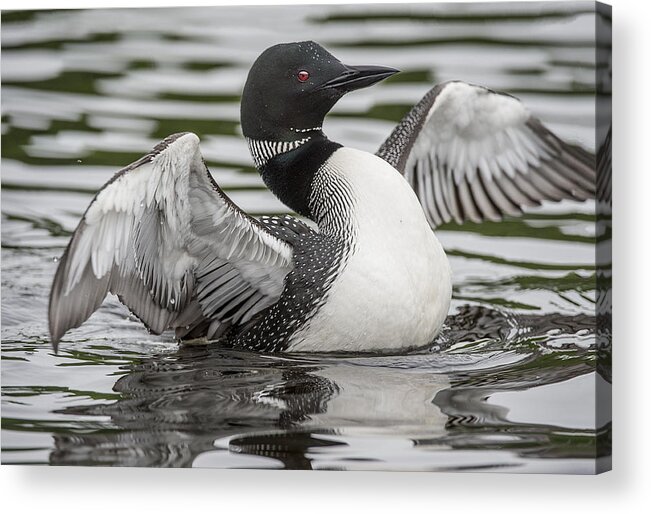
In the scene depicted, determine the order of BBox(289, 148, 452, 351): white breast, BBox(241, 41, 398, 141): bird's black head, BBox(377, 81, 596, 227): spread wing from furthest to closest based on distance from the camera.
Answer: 1. BBox(377, 81, 596, 227): spread wing
2. BBox(241, 41, 398, 141): bird's black head
3. BBox(289, 148, 452, 351): white breast

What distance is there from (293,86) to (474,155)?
3.27 feet

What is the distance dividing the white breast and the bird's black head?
11.5 inches

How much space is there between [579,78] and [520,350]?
990 mm

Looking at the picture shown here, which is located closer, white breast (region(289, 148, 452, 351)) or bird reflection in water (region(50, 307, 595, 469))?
bird reflection in water (region(50, 307, 595, 469))

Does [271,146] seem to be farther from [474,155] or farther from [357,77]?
[474,155]

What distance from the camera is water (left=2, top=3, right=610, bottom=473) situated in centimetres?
460

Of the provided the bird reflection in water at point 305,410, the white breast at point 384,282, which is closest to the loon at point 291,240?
the white breast at point 384,282

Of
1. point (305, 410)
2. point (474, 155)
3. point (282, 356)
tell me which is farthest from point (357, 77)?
point (305, 410)

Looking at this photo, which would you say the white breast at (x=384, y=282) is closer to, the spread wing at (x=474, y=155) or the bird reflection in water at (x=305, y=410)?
the bird reflection in water at (x=305, y=410)

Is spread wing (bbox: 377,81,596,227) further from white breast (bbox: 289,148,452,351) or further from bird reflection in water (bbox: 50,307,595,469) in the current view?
bird reflection in water (bbox: 50,307,595,469)

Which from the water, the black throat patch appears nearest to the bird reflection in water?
the water

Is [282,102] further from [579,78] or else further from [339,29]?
[579,78]

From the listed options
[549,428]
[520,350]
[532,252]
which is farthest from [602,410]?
[532,252]

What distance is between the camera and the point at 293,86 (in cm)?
508
